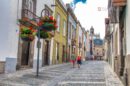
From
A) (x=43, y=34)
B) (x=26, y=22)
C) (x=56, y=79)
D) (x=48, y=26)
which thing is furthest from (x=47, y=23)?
(x=26, y=22)

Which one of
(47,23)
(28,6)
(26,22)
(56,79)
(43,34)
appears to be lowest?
(56,79)

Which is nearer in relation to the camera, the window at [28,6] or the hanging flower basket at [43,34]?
the hanging flower basket at [43,34]

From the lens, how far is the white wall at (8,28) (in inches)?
504

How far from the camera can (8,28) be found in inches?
522

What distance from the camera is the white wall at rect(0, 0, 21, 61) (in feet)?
42.0

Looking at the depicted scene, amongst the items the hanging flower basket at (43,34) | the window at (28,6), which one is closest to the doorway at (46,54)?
the window at (28,6)

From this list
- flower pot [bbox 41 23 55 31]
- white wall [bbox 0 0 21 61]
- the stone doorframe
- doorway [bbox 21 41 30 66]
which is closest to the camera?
flower pot [bbox 41 23 55 31]

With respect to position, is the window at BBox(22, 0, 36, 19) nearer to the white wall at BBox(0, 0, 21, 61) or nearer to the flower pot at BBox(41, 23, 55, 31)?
the white wall at BBox(0, 0, 21, 61)

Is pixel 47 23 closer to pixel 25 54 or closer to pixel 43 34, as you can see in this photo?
pixel 43 34

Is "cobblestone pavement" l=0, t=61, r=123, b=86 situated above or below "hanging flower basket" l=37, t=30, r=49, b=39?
below

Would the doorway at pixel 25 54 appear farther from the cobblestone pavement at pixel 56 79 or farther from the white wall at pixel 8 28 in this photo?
the cobblestone pavement at pixel 56 79

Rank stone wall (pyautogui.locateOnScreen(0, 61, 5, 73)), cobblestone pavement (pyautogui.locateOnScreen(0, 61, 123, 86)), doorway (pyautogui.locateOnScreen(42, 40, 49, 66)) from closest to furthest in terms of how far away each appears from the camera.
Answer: cobblestone pavement (pyautogui.locateOnScreen(0, 61, 123, 86)), stone wall (pyautogui.locateOnScreen(0, 61, 5, 73)), doorway (pyautogui.locateOnScreen(42, 40, 49, 66))

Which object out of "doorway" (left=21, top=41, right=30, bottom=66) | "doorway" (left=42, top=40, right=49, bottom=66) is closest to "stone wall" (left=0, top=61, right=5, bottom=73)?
"doorway" (left=21, top=41, right=30, bottom=66)

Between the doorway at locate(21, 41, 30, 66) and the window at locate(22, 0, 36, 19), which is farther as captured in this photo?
the doorway at locate(21, 41, 30, 66)
